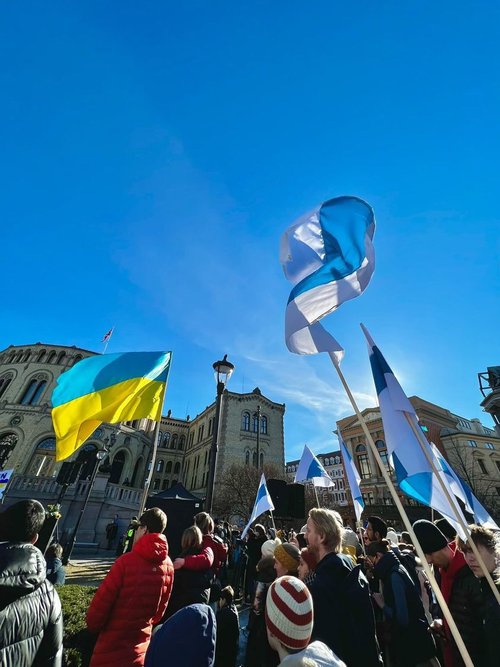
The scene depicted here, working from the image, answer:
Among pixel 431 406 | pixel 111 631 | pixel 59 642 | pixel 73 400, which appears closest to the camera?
pixel 59 642

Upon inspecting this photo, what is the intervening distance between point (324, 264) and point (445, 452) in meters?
48.5

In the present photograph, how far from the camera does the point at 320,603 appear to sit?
245 cm

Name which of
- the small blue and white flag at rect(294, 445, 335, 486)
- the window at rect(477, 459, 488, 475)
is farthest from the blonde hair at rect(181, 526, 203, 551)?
the window at rect(477, 459, 488, 475)

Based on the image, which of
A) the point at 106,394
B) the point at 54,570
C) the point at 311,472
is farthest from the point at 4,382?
the point at 106,394

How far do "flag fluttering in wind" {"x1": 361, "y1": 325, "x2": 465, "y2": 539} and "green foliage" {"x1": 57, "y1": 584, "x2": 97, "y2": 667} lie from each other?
3.89 meters

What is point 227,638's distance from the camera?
136 inches

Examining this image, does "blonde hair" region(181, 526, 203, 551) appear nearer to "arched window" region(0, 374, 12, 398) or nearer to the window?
"arched window" region(0, 374, 12, 398)

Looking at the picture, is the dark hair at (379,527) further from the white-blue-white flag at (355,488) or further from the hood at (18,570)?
the hood at (18,570)

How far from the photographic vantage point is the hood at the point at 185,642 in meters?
1.62

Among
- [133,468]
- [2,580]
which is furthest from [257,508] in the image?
[133,468]

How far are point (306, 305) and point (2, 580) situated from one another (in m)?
3.77

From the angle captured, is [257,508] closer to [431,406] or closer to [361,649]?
[361,649]

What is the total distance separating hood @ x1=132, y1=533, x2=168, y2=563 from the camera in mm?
2994

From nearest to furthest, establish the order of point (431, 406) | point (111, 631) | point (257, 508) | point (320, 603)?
point (320, 603) < point (111, 631) < point (257, 508) < point (431, 406)
